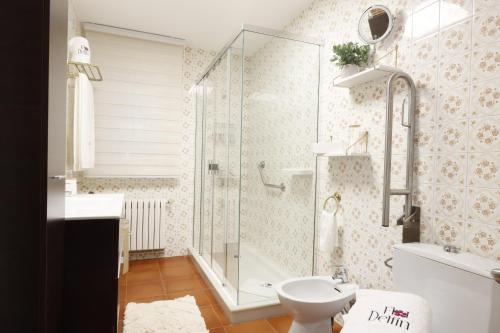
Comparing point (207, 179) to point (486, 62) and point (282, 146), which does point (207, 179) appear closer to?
point (282, 146)

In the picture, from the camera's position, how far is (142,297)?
102 inches

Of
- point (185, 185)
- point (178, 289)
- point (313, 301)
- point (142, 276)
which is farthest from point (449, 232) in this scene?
point (185, 185)

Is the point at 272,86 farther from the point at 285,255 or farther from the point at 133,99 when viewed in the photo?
the point at 133,99

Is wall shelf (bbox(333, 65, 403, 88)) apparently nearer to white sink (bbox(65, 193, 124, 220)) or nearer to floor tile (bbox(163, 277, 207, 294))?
white sink (bbox(65, 193, 124, 220))

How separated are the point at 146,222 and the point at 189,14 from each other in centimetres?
232

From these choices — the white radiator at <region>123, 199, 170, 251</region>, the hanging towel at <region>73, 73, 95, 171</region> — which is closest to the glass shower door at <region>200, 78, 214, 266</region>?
the white radiator at <region>123, 199, 170, 251</region>

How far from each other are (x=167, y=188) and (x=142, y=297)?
4.56 ft

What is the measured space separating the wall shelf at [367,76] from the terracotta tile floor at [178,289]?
173 cm

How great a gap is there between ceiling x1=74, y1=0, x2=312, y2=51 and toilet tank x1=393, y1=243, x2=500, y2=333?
2.30m

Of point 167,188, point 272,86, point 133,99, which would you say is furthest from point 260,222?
point 133,99

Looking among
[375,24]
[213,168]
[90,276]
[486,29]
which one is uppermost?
[375,24]

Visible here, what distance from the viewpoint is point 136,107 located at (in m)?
3.43

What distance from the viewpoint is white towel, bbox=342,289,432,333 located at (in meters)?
1.06

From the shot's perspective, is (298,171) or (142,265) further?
(142,265)
